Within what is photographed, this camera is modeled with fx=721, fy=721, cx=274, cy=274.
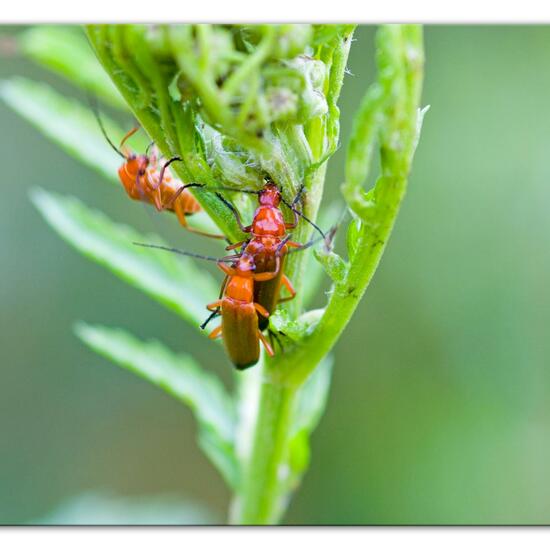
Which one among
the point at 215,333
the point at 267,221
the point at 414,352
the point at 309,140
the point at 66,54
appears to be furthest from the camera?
the point at 414,352

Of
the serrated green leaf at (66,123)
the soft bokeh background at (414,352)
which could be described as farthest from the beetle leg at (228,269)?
the soft bokeh background at (414,352)

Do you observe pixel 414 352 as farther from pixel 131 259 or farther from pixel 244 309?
pixel 244 309

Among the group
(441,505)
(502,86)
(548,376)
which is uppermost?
(502,86)

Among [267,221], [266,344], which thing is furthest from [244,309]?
[267,221]

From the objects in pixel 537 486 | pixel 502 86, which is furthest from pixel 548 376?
pixel 502 86

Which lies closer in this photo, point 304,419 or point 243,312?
point 243,312
